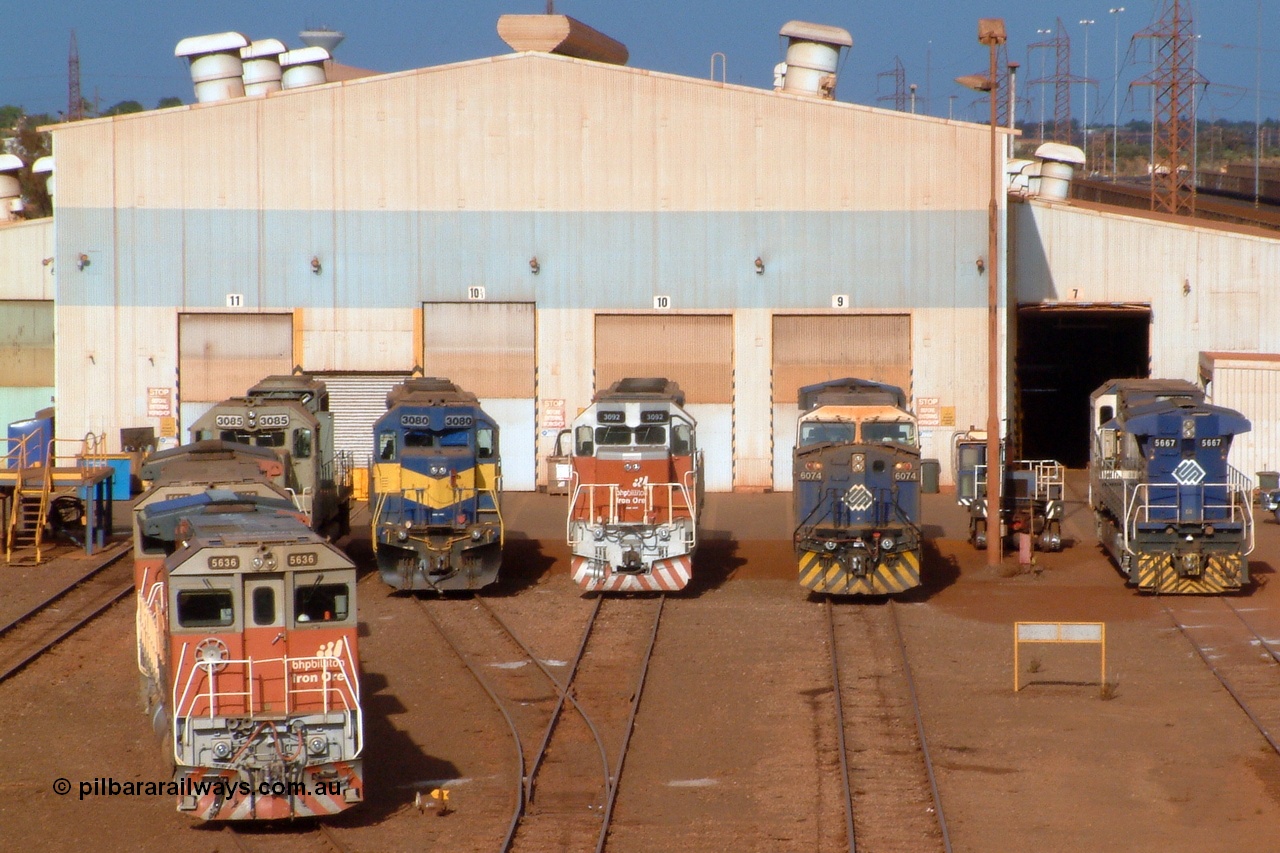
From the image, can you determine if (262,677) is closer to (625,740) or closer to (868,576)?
(625,740)

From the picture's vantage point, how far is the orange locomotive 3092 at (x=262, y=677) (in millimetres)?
13945

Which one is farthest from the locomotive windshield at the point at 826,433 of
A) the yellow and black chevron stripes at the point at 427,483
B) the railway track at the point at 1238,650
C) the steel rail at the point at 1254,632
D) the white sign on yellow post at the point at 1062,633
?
the white sign on yellow post at the point at 1062,633

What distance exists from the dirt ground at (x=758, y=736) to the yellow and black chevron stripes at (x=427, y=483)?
2094 mm

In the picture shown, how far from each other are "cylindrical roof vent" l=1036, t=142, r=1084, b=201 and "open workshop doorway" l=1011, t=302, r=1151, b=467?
4082 mm

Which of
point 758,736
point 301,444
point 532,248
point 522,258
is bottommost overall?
point 758,736

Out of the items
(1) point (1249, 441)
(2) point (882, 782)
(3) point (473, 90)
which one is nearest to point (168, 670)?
(2) point (882, 782)

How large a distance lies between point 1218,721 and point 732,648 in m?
7.36

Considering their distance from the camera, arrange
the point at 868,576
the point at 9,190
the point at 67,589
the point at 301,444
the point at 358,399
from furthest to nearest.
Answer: the point at 9,190, the point at 358,399, the point at 301,444, the point at 67,589, the point at 868,576

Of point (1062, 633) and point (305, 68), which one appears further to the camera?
point (305, 68)

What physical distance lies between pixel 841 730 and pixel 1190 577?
11.3 meters

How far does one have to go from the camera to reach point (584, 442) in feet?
87.9

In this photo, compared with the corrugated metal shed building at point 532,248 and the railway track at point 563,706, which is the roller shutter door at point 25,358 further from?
the railway track at point 563,706

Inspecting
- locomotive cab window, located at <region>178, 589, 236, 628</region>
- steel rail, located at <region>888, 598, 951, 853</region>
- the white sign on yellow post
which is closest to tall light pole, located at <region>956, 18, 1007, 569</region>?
steel rail, located at <region>888, 598, 951, 853</region>

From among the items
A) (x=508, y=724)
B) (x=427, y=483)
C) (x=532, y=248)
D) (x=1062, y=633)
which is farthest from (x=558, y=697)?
(x=532, y=248)
